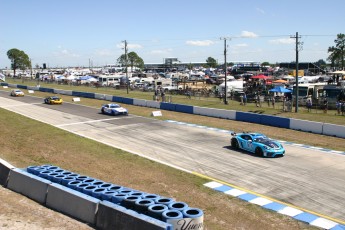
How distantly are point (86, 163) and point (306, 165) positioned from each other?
1203cm

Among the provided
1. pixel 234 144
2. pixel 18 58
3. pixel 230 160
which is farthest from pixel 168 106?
pixel 18 58

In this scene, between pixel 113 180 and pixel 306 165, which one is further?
pixel 306 165

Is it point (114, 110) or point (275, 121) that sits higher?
point (114, 110)

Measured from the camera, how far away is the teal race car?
→ 67.6 ft

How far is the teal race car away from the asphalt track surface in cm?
42

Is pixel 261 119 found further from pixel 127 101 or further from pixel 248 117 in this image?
pixel 127 101

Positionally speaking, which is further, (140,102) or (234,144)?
(140,102)

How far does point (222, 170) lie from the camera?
18344 millimetres

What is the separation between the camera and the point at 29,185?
1318cm

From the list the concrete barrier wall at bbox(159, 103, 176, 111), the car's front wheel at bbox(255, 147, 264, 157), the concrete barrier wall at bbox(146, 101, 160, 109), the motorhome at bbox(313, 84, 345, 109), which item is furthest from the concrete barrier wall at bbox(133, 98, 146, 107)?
the car's front wheel at bbox(255, 147, 264, 157)

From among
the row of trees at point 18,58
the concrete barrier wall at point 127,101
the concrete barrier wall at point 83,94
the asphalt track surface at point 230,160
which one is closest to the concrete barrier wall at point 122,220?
the asphalt track surface at point 230,160

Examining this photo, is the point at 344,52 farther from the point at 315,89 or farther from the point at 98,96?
the point at 98,96

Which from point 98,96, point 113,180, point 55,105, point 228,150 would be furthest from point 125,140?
point 98,96

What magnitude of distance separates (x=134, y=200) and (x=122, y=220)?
101 centimetres
